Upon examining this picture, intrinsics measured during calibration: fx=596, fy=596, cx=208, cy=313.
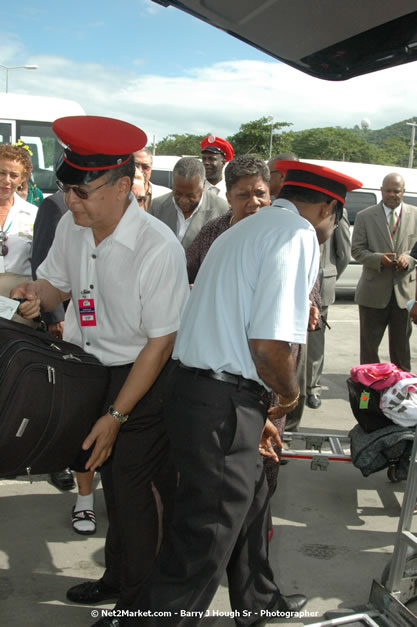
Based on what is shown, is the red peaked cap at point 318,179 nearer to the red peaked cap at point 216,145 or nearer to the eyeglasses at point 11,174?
the eyeglasses at point 11,174


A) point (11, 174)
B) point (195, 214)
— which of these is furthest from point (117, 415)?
point (195, 214)

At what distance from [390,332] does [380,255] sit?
0.74m

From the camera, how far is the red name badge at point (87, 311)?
2.26m

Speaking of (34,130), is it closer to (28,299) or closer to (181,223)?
(181,223)

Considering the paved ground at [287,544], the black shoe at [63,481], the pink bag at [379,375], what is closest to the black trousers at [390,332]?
the paved ground at [287,544]

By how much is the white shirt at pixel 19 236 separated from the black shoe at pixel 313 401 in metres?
2.84

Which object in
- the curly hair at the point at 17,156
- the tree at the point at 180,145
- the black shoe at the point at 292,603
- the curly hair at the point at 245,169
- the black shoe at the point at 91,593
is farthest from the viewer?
the tree at the point at 180,145

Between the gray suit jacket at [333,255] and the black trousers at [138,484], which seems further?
the gray suit jacket at [333,255]

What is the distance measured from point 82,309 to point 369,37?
1.35 metres

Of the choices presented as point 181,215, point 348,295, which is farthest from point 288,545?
point 348,295

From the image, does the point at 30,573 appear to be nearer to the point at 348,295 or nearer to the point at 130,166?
the point at 130,166

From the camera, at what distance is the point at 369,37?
1782mm

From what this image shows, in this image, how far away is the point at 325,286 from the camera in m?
5.50

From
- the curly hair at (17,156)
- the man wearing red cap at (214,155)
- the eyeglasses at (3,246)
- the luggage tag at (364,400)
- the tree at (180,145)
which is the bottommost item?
the luggage tag at (364,400)
